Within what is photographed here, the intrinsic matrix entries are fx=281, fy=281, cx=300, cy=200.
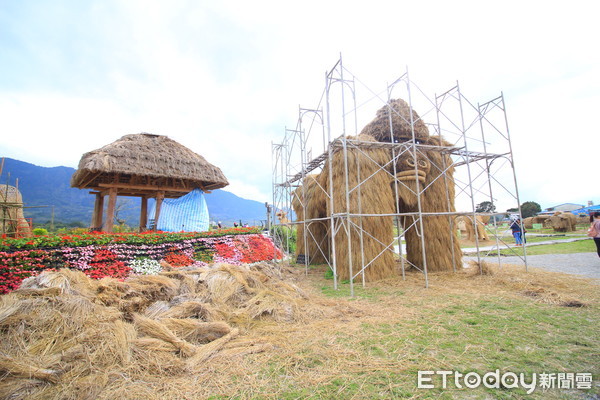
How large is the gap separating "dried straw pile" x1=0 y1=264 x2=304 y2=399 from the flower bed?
2.48m

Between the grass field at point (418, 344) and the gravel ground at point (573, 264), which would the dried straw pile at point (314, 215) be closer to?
the grass field at point (418, 344)

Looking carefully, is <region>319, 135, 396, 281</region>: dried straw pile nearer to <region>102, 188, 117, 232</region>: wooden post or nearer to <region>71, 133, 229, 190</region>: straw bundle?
<region>71, 133, 229, 190</region>: straw bundle

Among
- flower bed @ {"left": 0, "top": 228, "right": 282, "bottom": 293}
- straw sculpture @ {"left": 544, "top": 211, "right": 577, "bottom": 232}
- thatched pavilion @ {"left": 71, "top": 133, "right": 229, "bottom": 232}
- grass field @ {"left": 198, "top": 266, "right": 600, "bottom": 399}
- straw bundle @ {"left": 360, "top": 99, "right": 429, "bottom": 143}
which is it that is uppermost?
straw bundle @ {"left": 360, "top": 99, "right": 429, "bottom": 143}

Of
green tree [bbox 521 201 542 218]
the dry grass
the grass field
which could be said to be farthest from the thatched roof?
green tree [bbox 521 201 542 218]

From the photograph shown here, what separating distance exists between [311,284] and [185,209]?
6.89 m

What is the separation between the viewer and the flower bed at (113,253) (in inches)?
233

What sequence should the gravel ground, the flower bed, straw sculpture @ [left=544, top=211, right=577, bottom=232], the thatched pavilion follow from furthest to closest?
straw sculpture @ [left=544, top=211, right=577, bottom=232], the thatched pavilion, the gravel ground, the flower bed

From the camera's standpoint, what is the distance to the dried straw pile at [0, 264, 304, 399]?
2.43 m

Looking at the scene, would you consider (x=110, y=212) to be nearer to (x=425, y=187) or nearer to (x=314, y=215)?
(x=314, y=215)

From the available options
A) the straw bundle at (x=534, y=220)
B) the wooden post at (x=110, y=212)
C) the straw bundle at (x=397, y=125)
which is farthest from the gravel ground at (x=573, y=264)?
the straw bundle at (x=534, y=220)

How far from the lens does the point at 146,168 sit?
33.7ft

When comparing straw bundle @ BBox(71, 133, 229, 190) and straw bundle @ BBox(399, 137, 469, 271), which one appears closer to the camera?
straw bundle @ BBox(399, 137, 469, 271)

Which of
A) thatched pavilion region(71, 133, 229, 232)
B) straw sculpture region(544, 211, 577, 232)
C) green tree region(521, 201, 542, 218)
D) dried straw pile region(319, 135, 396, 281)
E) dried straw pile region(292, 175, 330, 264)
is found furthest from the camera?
green tree region(521, 201, 542, 218)

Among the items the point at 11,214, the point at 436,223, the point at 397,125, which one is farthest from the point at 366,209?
the point at 11,214
